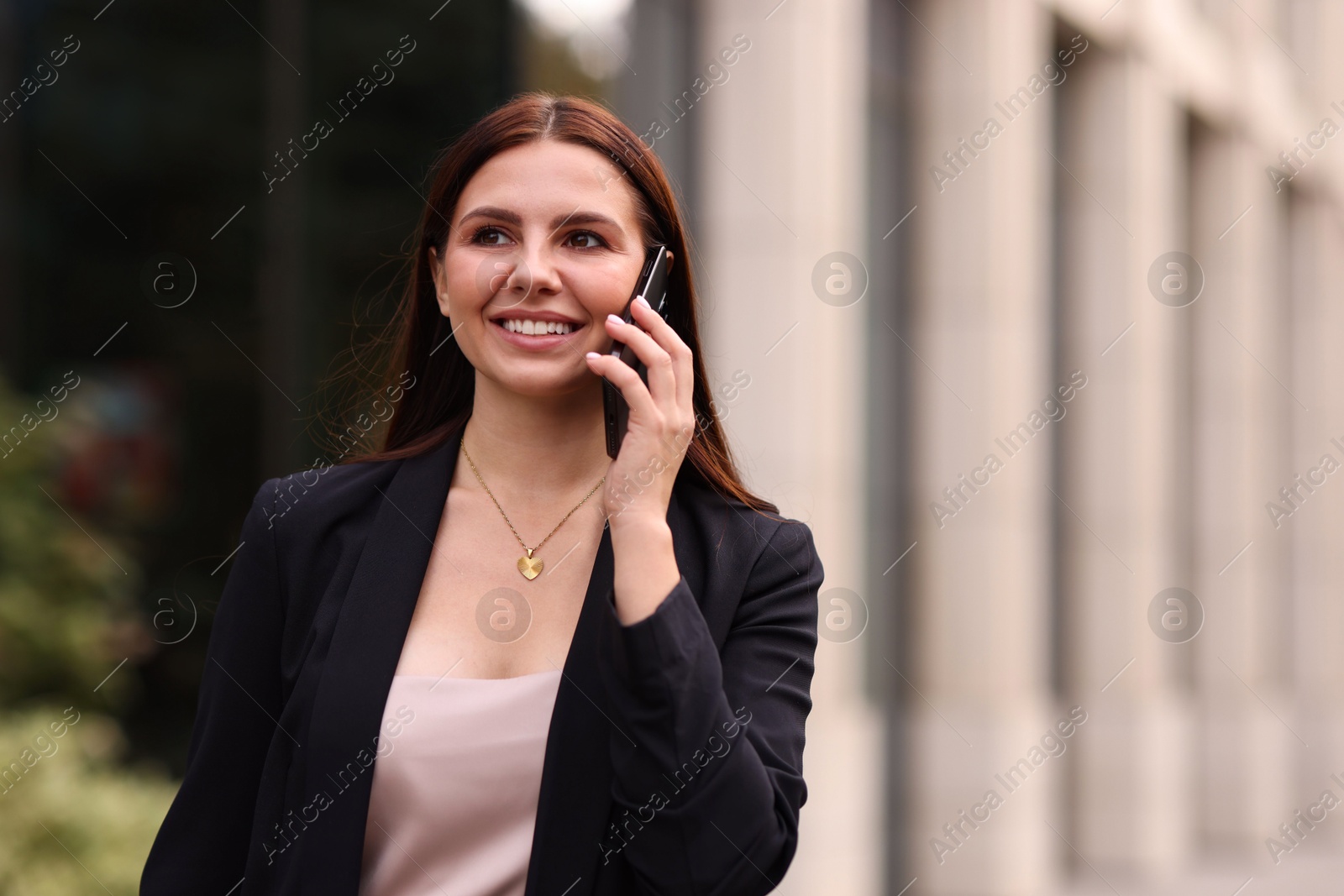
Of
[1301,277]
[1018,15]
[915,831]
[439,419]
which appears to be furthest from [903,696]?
[1301,277]

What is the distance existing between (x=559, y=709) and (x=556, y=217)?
0.81 meters

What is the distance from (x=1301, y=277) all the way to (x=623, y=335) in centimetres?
1951

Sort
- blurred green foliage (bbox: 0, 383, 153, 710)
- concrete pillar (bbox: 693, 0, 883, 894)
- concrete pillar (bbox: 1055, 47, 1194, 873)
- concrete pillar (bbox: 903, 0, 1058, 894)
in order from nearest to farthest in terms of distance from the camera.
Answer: blurred green foliage (bbox: 0, 383, 153, 710) < concrete pillar (bbox: 693, 0, 883, 894) < concrete pillar (bbox: 903, 0, 1058, 894) < concrete pillar (bbox: 1055, 47, 1194, 873)

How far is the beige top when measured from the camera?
7.15ft

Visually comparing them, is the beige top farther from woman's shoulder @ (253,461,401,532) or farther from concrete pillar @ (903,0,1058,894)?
concrete pillar @ (903,0,1058,894)

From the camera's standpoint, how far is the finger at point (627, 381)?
2.18 meters

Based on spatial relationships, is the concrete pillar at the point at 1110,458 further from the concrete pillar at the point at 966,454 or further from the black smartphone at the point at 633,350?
the black smartphone at the point at 633,350

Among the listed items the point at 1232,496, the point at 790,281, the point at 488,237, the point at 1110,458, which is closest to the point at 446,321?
the point at 488,237

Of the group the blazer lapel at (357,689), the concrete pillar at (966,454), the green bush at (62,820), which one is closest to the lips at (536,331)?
the blazer lapel at (357,689)

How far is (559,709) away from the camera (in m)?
2.16

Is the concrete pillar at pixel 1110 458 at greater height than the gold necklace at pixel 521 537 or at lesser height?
greater

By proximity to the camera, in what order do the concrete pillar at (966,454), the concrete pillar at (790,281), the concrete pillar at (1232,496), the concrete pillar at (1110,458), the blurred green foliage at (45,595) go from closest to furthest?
1. the blurred green foliage at (45,595)
2. the concrete pillar at (790,281)
3. the concrete pillar at (966,454)
4. the concrete pillar at (1110,458)
5. the concrete pillar at (1232,496)

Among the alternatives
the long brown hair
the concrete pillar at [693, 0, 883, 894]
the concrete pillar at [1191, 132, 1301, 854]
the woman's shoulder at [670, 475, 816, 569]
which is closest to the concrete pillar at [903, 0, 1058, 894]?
the concrete pillar at [693, 0, 883, 894]

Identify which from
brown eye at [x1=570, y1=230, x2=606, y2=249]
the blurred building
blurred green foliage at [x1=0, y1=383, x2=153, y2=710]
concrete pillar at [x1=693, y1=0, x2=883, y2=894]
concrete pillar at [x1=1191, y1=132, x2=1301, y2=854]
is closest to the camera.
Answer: brown eye at [x1=570, y1=230, x2=606, y2=249]
